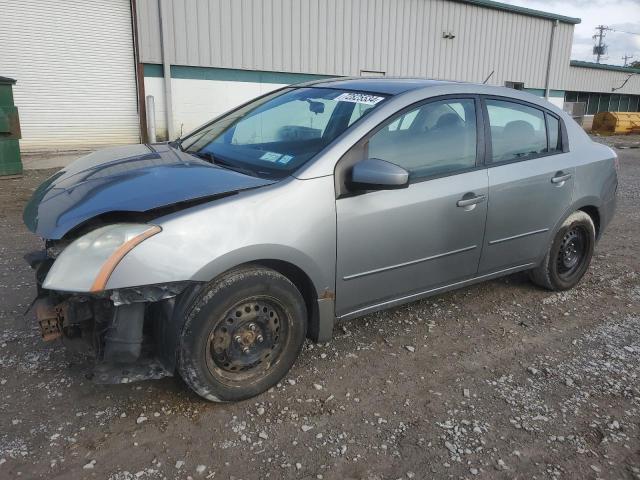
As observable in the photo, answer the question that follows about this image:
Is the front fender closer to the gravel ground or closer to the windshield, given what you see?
the windshield

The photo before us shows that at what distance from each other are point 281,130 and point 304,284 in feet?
3.46

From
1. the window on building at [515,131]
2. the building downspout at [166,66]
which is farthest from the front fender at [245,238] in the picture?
the building downspout at [166,66]

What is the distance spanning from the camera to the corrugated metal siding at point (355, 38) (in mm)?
13633

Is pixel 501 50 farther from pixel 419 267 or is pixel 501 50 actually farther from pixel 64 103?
pixel 419 267

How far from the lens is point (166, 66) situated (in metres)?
13.3

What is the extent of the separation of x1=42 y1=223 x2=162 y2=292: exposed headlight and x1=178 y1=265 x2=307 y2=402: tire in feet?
1.31

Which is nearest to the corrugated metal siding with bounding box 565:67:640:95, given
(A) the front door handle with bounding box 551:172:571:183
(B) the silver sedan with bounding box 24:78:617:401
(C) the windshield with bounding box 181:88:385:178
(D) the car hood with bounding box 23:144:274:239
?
(A) the front door handle with bounding box 551:172:571:183

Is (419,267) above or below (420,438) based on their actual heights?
above

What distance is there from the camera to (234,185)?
2551mm

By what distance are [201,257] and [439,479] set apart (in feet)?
4.67

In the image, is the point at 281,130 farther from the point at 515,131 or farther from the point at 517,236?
the point at 517,236

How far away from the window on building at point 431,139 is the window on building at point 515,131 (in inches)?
8.3

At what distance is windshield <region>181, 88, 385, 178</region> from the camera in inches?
114

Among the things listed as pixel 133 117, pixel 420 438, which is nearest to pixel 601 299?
pixel 420 438
